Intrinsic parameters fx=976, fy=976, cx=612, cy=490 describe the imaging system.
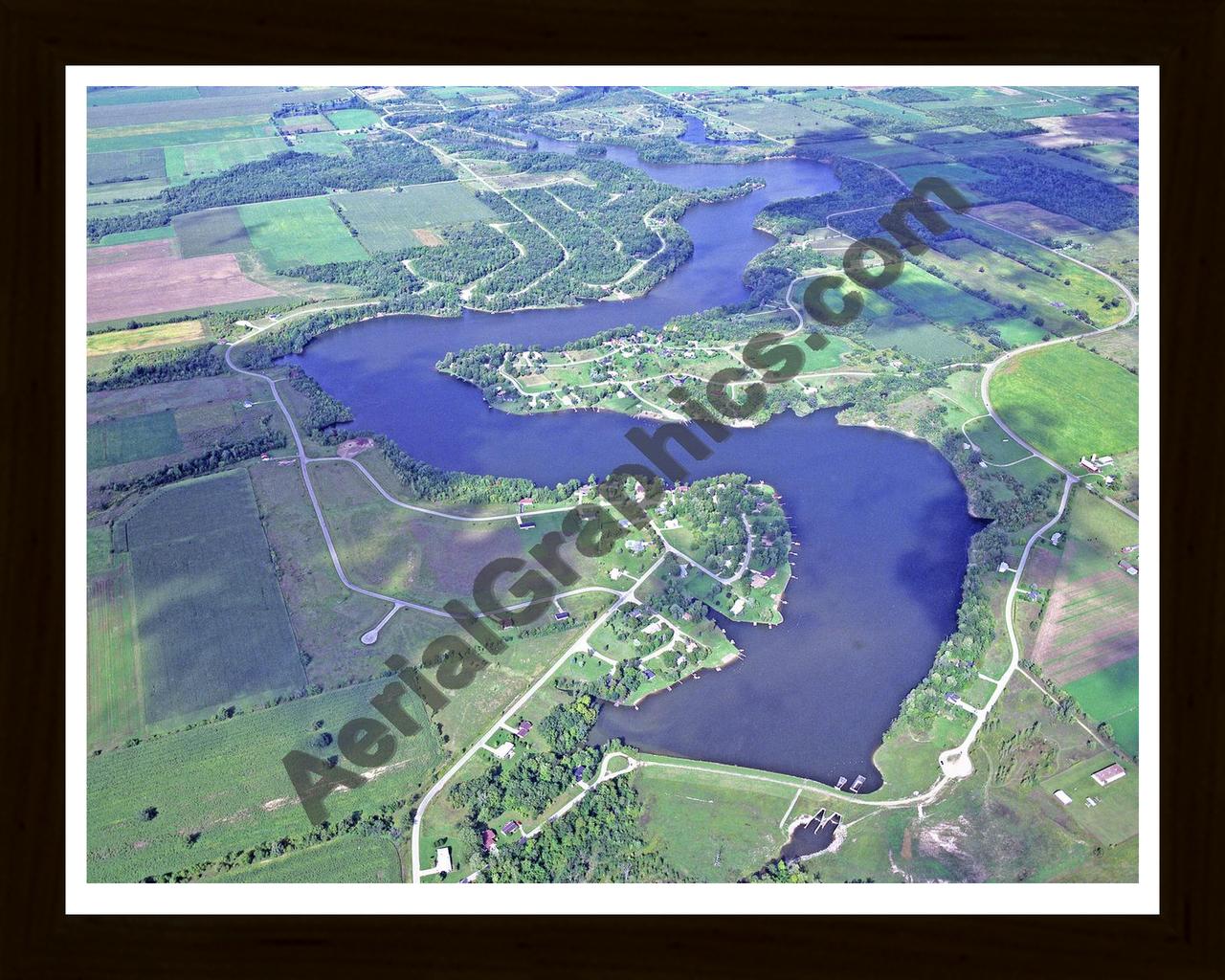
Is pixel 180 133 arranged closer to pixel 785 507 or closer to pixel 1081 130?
pixel 785 507

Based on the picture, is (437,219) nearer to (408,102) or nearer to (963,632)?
(408,102)

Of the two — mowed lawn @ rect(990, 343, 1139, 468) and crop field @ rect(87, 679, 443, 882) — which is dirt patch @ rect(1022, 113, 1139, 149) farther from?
crop field @ rect(87, 679, 443, 882)

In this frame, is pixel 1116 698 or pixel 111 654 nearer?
pixel 1116 698

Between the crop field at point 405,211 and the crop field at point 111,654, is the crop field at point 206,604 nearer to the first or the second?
the crop field at point 111,654

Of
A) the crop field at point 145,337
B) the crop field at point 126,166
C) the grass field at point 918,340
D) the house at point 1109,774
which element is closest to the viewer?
the house at point 1109,774

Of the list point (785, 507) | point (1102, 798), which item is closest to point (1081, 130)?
point (785, 507)

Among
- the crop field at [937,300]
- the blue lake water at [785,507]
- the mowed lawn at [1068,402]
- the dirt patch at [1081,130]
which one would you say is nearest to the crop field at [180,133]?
the blue lake water at [785,507]
